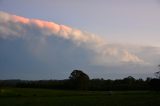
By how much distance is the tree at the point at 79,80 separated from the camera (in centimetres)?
14388

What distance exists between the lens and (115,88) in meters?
139

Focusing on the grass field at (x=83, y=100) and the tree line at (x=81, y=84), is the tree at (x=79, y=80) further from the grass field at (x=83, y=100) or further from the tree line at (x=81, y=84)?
the grass field at (x=83, y=100)

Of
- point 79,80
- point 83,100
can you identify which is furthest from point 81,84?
point 83,100

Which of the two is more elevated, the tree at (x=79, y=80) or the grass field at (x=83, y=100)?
the tree at (x=79, y=80)

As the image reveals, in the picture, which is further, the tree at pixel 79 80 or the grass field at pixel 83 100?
the tree at pixel 79 80

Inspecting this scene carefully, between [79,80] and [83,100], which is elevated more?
[79,80]

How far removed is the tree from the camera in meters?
144

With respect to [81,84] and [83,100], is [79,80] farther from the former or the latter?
[83,100]

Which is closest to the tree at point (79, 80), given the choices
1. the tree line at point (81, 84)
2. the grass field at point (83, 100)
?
the tree line at point (81, 84)

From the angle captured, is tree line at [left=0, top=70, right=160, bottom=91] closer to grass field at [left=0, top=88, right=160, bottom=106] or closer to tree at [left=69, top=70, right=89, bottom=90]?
tree at [left=69, top=70, right=89, bottom=90]

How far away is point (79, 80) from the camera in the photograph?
14488 centimetres

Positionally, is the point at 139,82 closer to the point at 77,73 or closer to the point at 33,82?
the point at 77,73

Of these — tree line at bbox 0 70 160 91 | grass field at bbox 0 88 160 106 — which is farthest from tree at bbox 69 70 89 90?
grass field at bbox 0 88 160 106

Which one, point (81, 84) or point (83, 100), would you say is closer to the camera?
point (83, 100)
